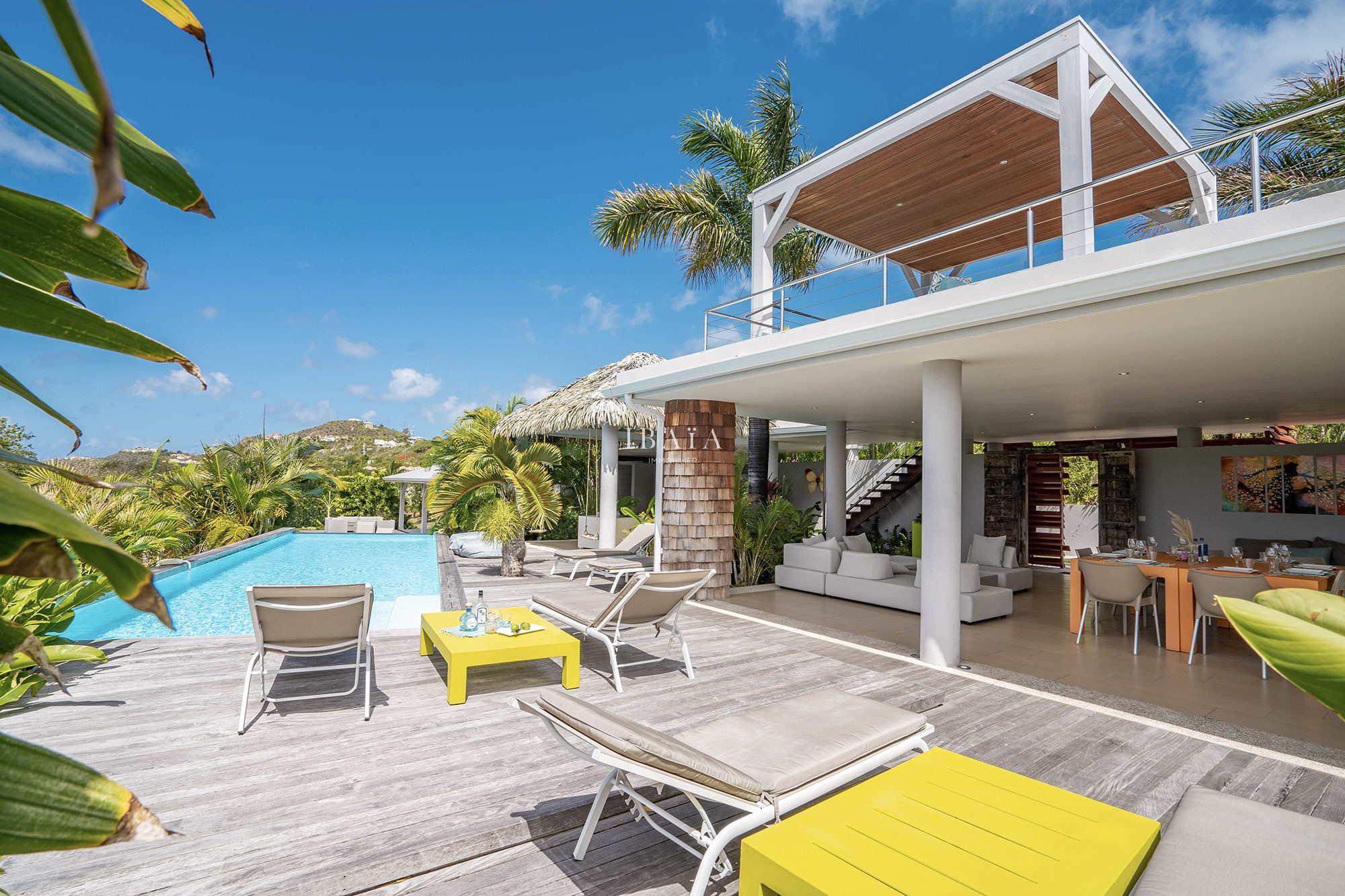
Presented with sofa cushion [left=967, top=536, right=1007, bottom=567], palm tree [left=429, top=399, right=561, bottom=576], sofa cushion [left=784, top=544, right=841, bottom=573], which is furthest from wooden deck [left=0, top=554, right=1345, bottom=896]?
sofa cushion [left=967, top=536, right=1007, bottom=567]

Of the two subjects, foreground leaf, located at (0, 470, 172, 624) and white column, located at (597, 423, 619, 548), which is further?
white column, located at (597, 423, 619, 548)

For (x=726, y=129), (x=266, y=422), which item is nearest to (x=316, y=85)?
(x=266, y=422)

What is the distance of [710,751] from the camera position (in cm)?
304

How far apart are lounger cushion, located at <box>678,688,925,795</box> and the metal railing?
3674 millimetres

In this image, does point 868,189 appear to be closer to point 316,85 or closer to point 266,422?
point 266,422

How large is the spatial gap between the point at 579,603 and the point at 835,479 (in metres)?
7.78

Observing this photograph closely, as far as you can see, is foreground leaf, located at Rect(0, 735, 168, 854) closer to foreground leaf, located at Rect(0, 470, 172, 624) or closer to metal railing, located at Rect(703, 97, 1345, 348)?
foreground leaf, located at Rect(0, 470, 172, 624)

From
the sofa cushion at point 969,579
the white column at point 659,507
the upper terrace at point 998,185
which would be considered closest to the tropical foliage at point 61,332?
the upper terrace at point 998,185

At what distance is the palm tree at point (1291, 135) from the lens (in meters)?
8.48

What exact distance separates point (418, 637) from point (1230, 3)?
1314 inches

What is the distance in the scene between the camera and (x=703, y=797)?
288 cm

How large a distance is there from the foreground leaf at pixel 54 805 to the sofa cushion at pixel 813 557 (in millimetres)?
10119

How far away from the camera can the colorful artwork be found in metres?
11.5

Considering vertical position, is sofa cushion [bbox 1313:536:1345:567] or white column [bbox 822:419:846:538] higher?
white column [bbox 822:419:846:538]
